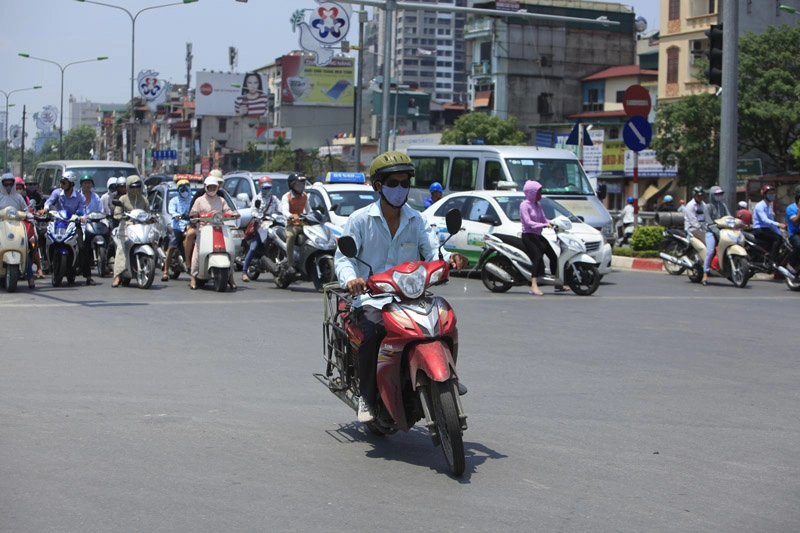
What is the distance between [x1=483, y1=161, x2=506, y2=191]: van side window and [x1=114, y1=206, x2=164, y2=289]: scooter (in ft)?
25.7

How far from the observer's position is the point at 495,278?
51.9ft

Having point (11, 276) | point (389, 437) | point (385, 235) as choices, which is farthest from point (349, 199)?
point (385, 235)

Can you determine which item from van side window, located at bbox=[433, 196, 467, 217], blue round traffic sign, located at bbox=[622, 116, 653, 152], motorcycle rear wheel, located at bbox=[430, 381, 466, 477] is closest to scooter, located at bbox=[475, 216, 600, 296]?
van side window, located at bbox=[433, 196, 467, 217]

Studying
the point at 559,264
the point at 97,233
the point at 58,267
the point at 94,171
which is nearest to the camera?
the point at 559,264

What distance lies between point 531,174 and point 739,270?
5520mm

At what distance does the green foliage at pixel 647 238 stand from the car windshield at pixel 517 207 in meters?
5.14

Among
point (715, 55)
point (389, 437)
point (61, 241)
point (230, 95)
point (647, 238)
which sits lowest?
point (389, 437)

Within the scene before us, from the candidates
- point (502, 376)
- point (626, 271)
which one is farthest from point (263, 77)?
point (502, 376)

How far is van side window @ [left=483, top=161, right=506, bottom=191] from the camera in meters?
21.3

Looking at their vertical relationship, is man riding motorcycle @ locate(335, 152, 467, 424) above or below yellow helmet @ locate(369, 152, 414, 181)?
below

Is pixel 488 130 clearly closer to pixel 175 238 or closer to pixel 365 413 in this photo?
pixel 175 238

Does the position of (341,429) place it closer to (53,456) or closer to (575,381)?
(53,456)

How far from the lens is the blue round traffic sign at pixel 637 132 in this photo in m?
20.3

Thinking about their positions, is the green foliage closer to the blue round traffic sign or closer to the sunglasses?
the blue round traffic sign
